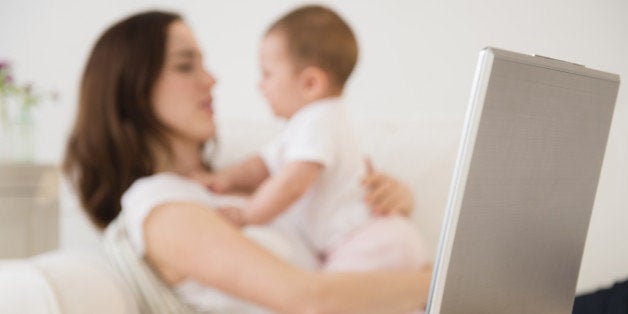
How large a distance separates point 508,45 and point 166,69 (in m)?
0.97

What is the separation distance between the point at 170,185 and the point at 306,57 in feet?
2.18

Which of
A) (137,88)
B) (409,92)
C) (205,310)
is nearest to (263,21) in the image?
(409,92)

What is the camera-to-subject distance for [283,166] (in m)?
1.64

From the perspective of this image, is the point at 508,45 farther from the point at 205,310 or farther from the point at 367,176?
the point at 205,310

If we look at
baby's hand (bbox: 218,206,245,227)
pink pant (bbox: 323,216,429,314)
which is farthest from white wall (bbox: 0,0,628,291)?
baby's hand (bbox: 218,206,245,227)

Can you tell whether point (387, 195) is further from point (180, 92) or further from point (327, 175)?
point (180, 92)

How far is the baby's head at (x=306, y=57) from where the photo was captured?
172cm

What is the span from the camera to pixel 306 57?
1.70 metres

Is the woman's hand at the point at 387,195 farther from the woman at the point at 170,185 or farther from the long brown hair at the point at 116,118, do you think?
the long brown hair at the point at 116,118

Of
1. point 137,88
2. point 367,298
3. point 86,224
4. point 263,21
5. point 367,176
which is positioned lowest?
point 86,224

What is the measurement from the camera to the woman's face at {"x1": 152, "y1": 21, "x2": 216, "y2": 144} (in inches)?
58.5

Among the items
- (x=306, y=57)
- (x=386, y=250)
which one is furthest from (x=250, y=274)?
(x=306, y=57)

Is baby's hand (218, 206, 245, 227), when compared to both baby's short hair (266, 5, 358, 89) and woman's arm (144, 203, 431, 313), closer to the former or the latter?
woman's arm (144, 203, 431, 313)

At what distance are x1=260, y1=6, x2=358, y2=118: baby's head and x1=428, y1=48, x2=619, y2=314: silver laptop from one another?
111 cm
